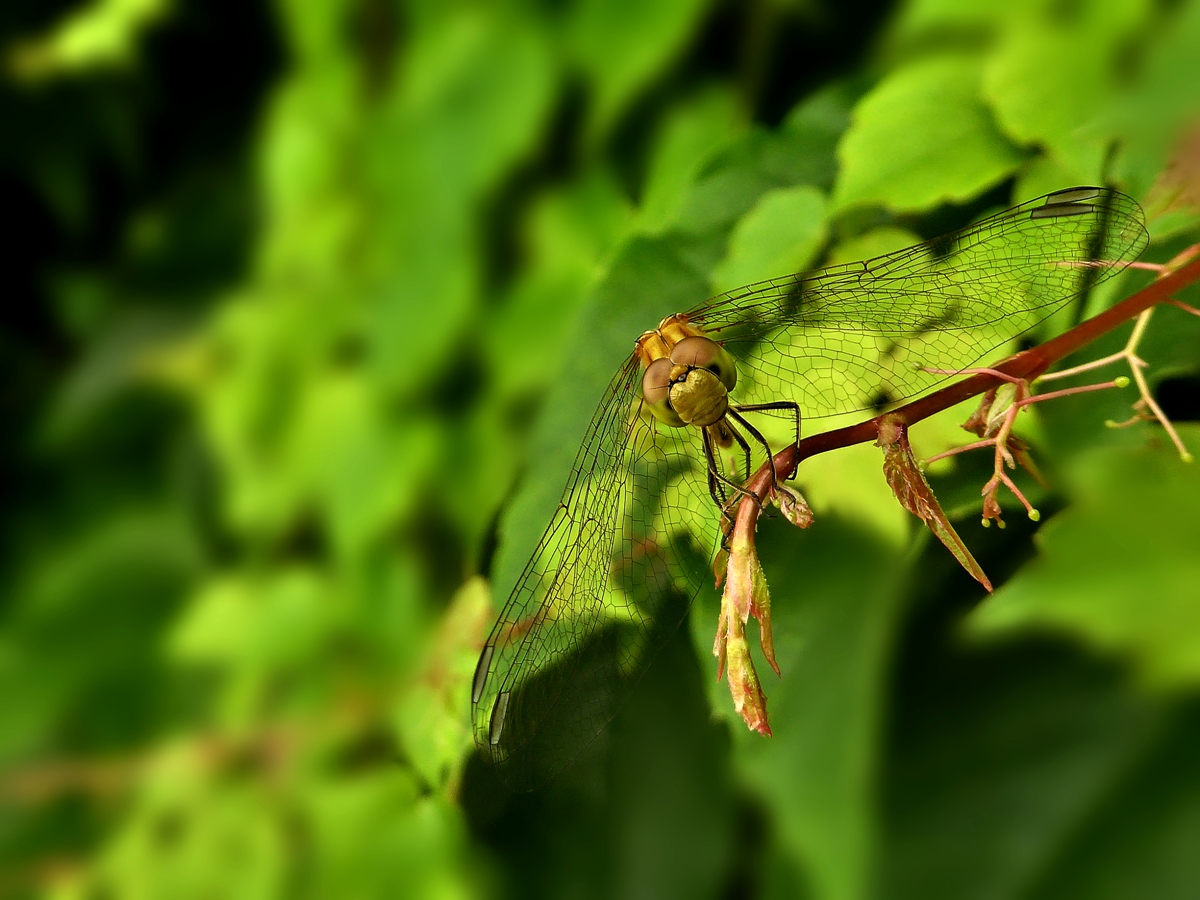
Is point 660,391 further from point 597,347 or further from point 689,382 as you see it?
point 597,347

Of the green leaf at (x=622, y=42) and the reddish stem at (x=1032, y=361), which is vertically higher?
the green leaf at (x=622, y=42)

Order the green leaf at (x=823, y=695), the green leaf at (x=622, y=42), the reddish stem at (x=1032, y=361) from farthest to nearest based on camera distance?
the green leaf at (x=622, y=42)
the green leaf at (x=823, y=695)
the reddish stem at (x=1032, y=361)

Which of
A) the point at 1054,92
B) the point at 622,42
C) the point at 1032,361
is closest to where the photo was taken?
the point at 1032,361

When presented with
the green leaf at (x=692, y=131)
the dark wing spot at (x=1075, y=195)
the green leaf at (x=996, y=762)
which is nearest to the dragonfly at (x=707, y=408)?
the dark wing spot at (x=1075, y=195)

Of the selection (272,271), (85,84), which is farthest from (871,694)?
(85,84)

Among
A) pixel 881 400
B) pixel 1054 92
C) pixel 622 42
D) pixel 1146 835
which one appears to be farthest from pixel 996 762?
pixel 622 42

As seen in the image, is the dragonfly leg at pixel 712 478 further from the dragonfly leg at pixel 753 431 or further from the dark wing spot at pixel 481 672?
the dark wing spot at pixel 481 672
